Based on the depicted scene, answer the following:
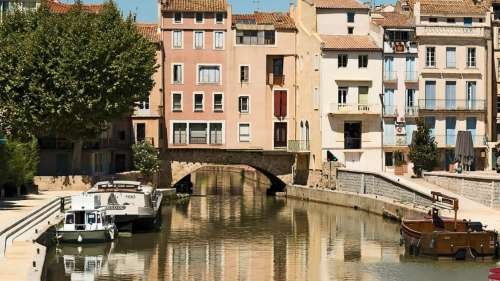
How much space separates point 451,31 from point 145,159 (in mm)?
26459

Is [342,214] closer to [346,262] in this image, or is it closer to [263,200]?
[263,200]

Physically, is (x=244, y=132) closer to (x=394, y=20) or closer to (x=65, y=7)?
(x=394, y=20)

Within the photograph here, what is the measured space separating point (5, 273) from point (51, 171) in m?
50.1

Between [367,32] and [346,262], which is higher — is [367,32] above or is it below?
above

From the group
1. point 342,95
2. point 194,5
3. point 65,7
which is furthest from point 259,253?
point 65,7

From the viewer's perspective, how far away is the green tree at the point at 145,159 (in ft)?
285

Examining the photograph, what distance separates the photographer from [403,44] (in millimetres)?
89062

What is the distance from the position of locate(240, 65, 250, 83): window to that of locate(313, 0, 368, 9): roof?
8.12 metres

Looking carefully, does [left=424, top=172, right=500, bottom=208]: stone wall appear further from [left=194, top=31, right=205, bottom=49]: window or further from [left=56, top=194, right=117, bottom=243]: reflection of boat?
[left=194, top=31, right=205, bottom=49]: window

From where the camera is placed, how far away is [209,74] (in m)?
93.2

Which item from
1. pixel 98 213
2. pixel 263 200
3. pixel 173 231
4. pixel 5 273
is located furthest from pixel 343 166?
pixel 5 273

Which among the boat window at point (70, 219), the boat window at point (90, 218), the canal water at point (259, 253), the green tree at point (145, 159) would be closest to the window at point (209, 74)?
the green tree at point (145, 159)

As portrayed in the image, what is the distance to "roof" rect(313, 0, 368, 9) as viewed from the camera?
89.7 m

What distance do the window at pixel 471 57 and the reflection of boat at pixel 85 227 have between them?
1724 inches
